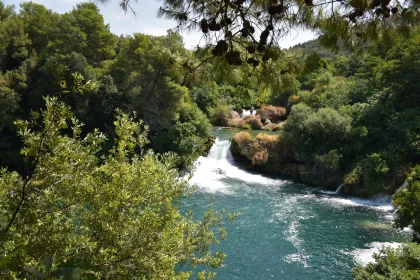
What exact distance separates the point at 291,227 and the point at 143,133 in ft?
31.2

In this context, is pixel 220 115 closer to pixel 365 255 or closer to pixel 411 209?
pixel 365 255

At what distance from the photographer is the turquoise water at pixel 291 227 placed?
10508 millimetres

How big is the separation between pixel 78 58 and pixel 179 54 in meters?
18.3

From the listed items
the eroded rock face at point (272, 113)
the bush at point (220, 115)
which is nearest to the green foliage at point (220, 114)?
the bush at point (220, 115)

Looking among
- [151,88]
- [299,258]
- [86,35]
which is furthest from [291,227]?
[86,35]

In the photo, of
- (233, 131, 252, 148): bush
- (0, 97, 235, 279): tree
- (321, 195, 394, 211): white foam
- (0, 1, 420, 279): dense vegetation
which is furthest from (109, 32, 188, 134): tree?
(0, 97, 235, 279): tree

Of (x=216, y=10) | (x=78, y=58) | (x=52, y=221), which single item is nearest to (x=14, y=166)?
(x=78, y=58)

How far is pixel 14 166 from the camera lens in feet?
63.1

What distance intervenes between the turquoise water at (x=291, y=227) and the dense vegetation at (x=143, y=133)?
4.38 ft

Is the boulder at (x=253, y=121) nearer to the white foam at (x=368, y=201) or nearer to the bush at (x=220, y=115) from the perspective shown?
the bush at (x=220, y=115)

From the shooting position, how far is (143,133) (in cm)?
609

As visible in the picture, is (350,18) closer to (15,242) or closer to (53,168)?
(53,168)

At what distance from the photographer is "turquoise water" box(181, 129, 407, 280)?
10.5 meters

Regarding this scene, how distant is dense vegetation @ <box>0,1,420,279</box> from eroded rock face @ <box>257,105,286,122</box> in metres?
1.75
